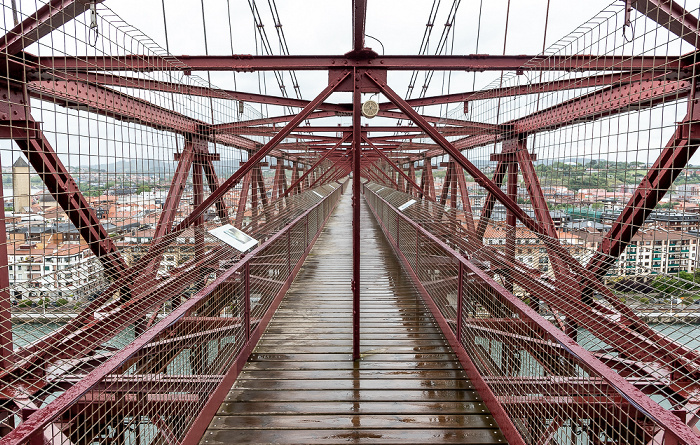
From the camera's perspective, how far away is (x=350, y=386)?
3.64 metres

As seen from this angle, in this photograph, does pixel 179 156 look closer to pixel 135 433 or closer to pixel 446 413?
pixel 135 433

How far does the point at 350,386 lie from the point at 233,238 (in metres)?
1.69

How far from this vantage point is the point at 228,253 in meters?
4.45

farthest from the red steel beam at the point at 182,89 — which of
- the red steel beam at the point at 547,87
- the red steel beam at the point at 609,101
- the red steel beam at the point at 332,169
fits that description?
the red steel beam at the point at 332,169

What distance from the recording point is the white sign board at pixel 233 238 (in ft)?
11.9

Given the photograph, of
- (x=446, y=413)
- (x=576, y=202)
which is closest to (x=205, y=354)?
(x=446, y=413)

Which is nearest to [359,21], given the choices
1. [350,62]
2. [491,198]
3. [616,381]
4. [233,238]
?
[350,62]

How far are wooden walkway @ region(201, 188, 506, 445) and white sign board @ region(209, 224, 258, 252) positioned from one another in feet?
3.91

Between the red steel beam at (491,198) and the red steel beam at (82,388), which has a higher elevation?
the red steel beam at (491,198)

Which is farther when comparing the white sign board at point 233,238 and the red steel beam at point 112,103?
the white sign board at point 233,238

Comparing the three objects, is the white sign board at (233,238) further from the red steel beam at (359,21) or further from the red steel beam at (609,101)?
the red steel beam at (609,101)

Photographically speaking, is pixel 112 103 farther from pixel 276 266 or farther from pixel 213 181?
pixel 213 181

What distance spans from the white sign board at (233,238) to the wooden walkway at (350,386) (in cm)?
119

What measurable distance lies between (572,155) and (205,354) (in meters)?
3.56
